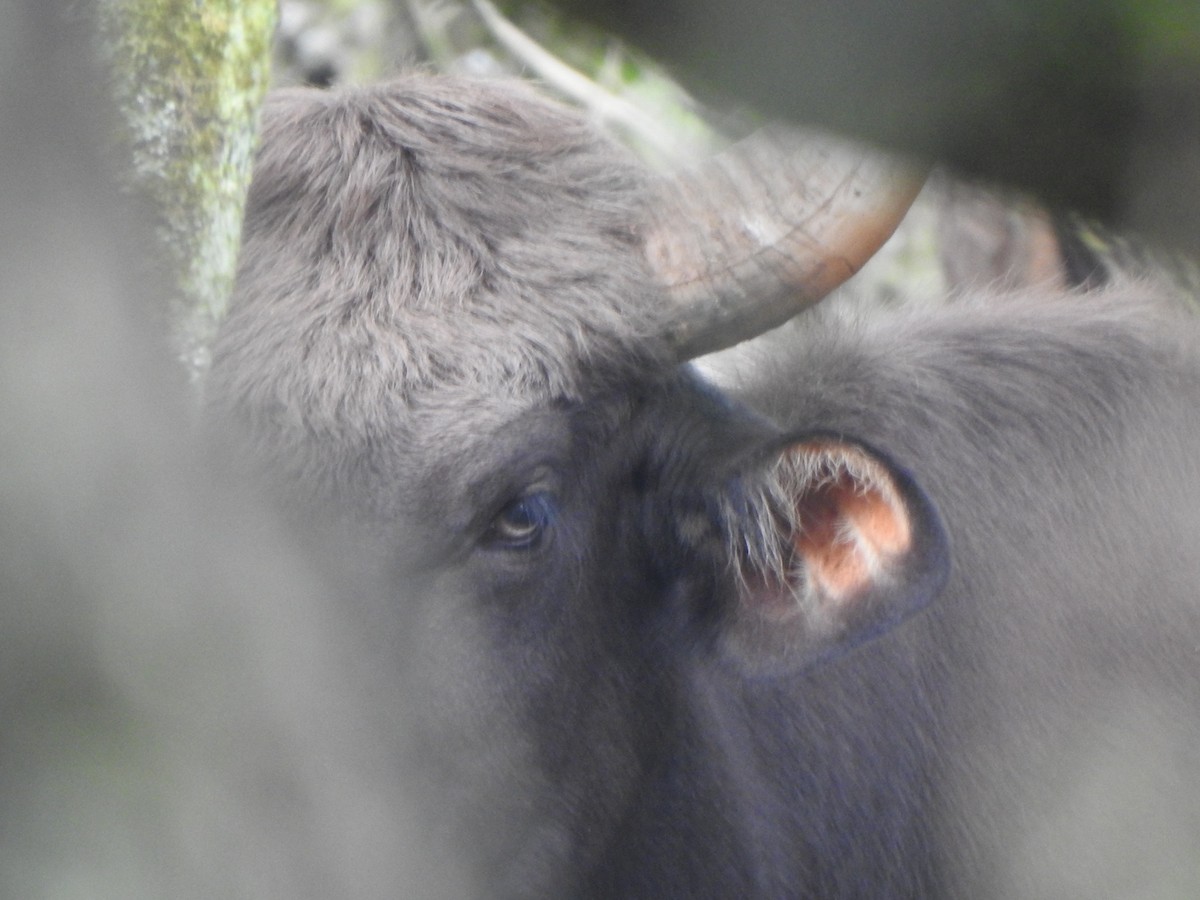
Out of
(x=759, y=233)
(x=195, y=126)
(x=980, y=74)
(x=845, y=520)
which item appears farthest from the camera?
(x=195, y=126)

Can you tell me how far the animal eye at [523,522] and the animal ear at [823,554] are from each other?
1.26 feet

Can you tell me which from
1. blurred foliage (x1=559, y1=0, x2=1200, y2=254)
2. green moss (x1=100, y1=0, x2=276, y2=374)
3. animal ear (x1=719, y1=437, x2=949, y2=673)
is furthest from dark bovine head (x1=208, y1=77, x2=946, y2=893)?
blurred foliage (x1=559, y1=0, x2=1200, y2=254)

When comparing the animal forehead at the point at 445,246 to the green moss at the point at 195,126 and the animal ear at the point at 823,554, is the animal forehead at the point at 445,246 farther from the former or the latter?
the animal ear at the point at 823,554

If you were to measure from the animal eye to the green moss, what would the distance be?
0.90 m

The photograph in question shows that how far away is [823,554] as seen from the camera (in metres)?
2.60

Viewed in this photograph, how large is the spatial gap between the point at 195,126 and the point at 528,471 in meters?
1.23

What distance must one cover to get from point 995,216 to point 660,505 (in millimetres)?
4506

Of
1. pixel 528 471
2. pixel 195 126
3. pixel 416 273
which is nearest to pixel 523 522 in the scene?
pixel 528 471

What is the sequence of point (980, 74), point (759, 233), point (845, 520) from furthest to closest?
point (845, 520) < point (759, 233) < point (980, 74)

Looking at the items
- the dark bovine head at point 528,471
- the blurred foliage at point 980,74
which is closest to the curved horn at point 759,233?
the dark bovine head at point 528,471

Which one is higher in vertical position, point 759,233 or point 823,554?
point 759,233

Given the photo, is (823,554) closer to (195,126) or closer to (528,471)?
(528,471)

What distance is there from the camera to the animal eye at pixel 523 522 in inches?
97.2

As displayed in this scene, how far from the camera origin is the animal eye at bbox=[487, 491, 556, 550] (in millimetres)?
2469
